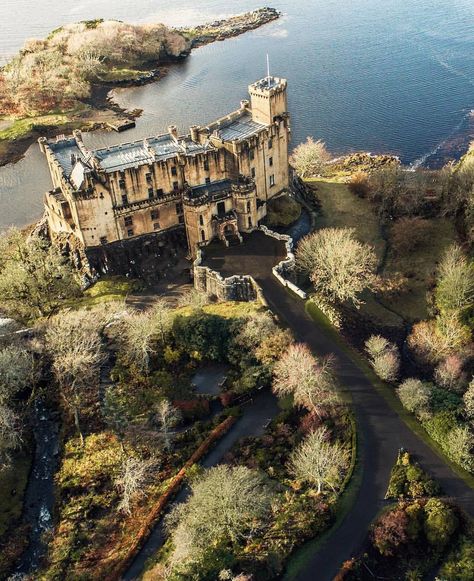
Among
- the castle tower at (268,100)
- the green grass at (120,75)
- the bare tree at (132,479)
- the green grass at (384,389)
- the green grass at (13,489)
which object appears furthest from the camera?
the green grass at (120,75)

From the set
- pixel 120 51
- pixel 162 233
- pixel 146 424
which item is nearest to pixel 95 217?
pixel 162 233

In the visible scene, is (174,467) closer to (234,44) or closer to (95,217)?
(95,217)

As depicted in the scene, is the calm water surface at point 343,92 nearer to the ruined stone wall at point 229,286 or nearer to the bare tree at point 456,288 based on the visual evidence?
the ruined stone wall at point 229,286

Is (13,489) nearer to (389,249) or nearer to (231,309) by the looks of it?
(231,309)

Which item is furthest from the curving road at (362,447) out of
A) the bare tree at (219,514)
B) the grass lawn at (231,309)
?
the bare tree at (219,514)

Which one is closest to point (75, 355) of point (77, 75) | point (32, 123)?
point (32, 123)

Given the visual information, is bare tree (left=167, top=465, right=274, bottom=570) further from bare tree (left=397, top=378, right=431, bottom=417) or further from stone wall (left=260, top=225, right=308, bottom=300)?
stone wall (left=260, top=225, right=308, bottom=300)

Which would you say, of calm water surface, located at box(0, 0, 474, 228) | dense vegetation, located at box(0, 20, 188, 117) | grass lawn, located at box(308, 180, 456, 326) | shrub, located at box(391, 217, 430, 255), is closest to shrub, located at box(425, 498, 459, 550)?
grass lawn, located at box(308, 180, 456, 326)
